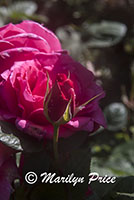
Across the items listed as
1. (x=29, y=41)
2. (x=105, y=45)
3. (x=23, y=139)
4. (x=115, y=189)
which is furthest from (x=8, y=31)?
(x=105, y=45)

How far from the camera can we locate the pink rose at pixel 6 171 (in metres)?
0.49

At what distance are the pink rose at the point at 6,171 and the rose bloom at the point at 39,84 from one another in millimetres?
42

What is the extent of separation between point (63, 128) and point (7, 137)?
0.08 meters

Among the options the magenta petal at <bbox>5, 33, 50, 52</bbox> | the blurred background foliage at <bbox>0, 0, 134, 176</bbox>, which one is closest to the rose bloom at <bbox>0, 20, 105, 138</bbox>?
the magenta petal at <bbox>5, 33, 50, 52</bbox>

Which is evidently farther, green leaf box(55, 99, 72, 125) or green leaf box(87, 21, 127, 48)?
green leaf box(87, 21, 127, 48)

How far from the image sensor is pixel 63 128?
1.69 ft

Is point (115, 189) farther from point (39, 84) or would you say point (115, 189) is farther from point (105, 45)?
point (105, 45)

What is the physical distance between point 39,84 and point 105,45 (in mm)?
760

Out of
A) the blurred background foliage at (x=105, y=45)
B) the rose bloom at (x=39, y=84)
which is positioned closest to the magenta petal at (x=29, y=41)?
the rose bloom at (x=39, y=84)

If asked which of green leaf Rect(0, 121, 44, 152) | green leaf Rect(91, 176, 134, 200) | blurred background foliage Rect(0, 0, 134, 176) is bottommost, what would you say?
blurred background foliage Rect(0, 0, 134, 176)

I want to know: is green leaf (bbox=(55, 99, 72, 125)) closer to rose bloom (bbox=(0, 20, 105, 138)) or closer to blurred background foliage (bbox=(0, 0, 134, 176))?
rose bloom (bbox=(0, 20, 105, 138))

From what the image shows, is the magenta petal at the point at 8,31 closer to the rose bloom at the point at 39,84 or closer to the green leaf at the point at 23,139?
the rose bloom at the point at 39,84

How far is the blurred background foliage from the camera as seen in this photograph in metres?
1.01

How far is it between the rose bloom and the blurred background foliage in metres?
0.34
